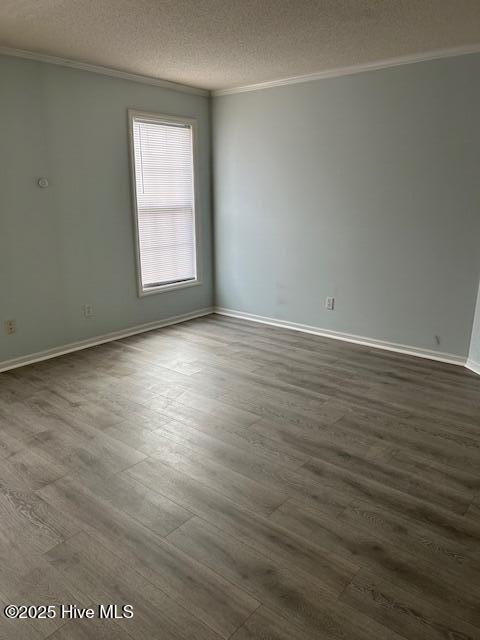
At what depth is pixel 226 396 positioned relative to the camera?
3.34m

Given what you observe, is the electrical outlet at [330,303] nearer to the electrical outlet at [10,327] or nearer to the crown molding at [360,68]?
the crown molding at [360,68]

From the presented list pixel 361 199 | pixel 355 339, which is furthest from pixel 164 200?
pixel 355 339

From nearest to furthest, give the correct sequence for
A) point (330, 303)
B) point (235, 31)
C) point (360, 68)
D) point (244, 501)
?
point (244, 501) < point (235, 31) < point (360, 68) < point (330, 303)

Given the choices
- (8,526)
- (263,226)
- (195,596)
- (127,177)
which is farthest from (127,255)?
(195,596)

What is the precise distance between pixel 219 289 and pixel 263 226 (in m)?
1.05

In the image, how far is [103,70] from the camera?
13.3ft

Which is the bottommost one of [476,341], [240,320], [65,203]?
[240,320]

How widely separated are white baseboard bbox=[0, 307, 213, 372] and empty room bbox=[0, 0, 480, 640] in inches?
0.9

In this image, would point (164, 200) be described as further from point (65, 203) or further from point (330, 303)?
point (330, 303)

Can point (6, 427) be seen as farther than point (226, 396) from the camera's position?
No

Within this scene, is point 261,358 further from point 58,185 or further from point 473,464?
point 58,185

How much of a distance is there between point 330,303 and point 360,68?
2131 mm

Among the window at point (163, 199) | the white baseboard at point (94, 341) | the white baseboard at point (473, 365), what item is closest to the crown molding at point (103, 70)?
the window at point (163, 199)

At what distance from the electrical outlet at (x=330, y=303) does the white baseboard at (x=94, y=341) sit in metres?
1.62
